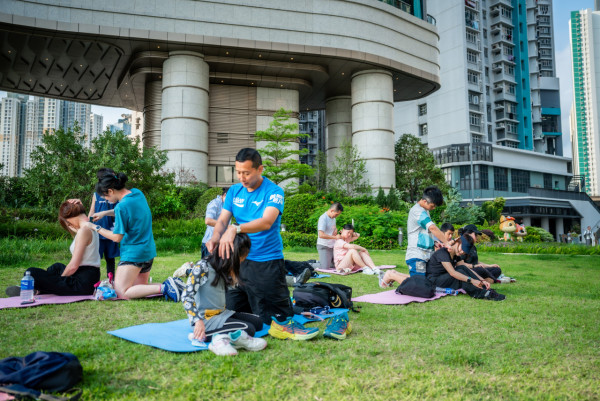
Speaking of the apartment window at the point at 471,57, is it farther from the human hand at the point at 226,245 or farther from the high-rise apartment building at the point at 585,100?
the high-rise apartment building at the point at 585,100

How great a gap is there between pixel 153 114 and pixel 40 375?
3181 cm

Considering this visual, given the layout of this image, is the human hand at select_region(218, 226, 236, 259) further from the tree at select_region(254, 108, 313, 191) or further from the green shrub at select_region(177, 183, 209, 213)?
the tree at select_region(254, 108, 313, 191)

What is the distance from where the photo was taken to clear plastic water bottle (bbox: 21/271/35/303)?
575 cm

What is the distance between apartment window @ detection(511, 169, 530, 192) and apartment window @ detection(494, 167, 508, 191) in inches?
60.2

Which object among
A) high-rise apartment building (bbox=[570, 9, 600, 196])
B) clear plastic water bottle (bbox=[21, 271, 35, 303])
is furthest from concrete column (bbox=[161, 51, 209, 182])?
high-rise apartment building (bbox=[570, 9, 600, 196])

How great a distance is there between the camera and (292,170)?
2984 centimetres

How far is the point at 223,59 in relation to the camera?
98.3 feet

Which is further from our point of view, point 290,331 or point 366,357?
point 290,331

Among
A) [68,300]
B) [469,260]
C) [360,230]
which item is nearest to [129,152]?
[360,230]

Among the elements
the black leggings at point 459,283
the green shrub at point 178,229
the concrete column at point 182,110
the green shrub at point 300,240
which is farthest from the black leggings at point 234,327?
the concrete column at point 182,110

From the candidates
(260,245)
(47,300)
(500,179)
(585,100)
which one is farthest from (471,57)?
(585,100)

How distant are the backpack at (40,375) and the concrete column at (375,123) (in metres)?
30.1

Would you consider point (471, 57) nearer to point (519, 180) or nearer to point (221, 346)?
point (519, 180)

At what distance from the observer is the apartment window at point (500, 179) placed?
185 feet
